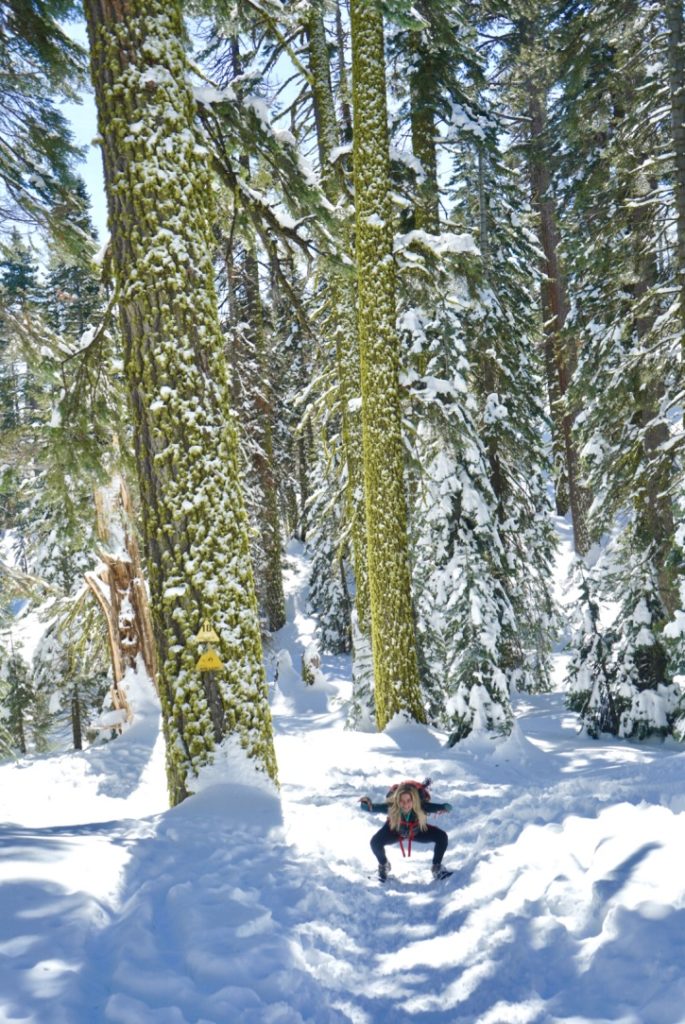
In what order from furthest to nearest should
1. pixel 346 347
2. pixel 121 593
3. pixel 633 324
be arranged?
pixel 121 593, pixel 346 347, pixel 633 324

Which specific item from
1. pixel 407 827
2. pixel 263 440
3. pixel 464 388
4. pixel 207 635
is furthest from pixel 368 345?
pixel 263 440

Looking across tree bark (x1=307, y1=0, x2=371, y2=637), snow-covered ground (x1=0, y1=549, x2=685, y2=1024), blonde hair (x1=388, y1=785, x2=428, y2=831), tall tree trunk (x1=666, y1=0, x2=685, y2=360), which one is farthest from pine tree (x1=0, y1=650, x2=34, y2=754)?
tall tree trunk (x1=666, y1=0, x2=685, y2=360)

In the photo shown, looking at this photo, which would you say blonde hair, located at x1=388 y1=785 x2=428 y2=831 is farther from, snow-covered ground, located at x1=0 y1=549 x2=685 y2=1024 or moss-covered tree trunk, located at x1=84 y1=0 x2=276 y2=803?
moss-covered tree trunk, located at x1=84 y1=0 x2=276 y2=803

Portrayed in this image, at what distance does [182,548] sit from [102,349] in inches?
137

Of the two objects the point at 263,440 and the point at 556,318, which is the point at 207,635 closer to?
the point at 263,440

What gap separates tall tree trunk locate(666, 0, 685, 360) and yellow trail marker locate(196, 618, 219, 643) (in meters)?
6.69

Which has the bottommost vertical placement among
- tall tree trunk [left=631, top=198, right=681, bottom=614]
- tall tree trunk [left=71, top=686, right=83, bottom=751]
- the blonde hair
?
tall tree trunk [left=71, top=686, right=83, bottom=751]

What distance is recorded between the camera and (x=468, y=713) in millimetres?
10422

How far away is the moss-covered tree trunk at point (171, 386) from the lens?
6.04 meters

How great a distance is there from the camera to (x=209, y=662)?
5.86 m

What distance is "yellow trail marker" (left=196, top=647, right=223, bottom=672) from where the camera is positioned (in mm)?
5852

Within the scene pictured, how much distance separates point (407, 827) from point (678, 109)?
9014mm

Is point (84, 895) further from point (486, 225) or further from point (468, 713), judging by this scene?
point (486, 225)

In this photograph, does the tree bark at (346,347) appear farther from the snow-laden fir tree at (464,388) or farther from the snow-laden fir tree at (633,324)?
the snow-laden fir tree at (633,324)
